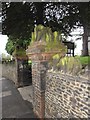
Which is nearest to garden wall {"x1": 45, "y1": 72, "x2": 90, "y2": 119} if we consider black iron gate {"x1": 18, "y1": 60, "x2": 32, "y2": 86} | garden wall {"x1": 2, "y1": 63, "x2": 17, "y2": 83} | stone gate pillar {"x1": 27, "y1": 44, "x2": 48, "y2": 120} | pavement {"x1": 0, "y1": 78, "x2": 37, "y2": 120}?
stone gate pillar {"x1": 27, "y1": 44, "x2": 48, "y2": 120}

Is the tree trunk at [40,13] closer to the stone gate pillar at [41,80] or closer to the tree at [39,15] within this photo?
the tree at [39,15]

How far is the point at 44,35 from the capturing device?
7.39 meters

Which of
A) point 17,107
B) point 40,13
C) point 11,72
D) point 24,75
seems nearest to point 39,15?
point 40,13

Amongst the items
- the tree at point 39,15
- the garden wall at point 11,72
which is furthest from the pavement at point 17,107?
the tree at point 39,15

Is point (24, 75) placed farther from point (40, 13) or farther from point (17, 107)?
point (17, 107)

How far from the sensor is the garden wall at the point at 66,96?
13.3 feet

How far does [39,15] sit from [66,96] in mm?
11981

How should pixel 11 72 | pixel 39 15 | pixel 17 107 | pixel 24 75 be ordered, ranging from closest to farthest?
1. pixel 17 107
2. pixel 24 75
3. pixel 39 15
4. pixel 11 72

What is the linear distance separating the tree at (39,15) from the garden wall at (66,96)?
32.5 feet

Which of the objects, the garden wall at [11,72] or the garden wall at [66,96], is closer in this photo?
the garden wall at [66,96]

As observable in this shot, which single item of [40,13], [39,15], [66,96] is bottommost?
[66,96]

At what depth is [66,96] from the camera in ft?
16.4

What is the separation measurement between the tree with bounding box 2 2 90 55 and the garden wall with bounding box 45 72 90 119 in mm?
9892

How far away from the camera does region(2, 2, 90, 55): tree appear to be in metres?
15.9
